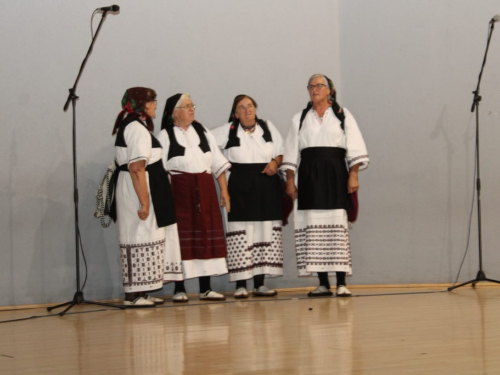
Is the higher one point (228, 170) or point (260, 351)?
point (228, 170)

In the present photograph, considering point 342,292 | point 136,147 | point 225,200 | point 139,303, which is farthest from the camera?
point 225,200

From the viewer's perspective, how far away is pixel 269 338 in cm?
314

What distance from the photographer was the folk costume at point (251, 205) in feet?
17.5

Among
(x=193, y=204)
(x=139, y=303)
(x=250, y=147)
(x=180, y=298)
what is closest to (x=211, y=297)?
(x=180, y=298)

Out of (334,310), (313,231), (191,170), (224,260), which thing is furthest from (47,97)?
(334,310)

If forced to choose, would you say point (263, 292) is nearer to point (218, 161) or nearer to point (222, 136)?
point (218, 161)

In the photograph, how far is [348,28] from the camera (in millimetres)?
6266

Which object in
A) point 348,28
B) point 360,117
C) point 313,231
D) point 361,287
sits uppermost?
point 348,28

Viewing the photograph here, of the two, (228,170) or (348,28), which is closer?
(228,170)

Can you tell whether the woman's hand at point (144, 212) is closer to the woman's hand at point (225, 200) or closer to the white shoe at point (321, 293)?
the woman's hand at point (225, 200)

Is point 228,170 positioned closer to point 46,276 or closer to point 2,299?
point 46,276

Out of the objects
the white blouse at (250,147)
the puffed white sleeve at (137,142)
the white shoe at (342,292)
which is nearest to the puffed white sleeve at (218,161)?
the white blouse at (250,147)

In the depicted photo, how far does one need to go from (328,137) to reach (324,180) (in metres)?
0.32

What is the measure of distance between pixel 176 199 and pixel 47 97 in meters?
1.38
